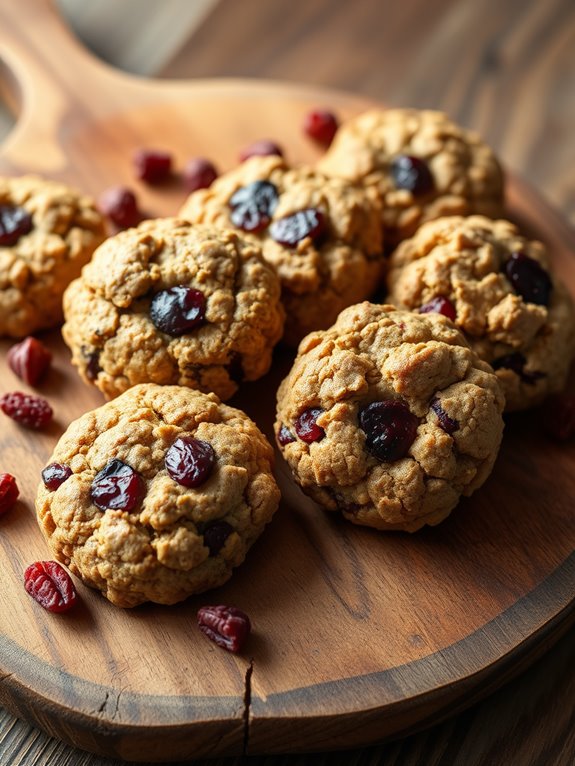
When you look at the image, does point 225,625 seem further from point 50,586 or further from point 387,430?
point 387,430

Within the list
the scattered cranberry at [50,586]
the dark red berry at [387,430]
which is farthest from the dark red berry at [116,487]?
the dark red berry at [387,430]

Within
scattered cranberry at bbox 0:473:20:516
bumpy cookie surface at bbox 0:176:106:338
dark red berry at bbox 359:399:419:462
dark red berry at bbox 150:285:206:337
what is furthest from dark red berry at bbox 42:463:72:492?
dark red berry at bbox 359:399:419:462

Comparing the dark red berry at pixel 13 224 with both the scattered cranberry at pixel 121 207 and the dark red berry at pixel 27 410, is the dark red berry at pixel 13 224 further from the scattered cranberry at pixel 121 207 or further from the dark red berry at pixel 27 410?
the dark red berry at pixel 27 410

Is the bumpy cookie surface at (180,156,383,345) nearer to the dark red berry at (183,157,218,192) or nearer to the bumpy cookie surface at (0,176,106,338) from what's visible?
the bumpy cookie surface at (0,176,106,338)

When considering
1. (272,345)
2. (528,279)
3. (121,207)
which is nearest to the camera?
(272,345)

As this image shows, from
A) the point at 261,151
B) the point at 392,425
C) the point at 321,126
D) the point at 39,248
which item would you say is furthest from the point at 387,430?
the point at 321,126
